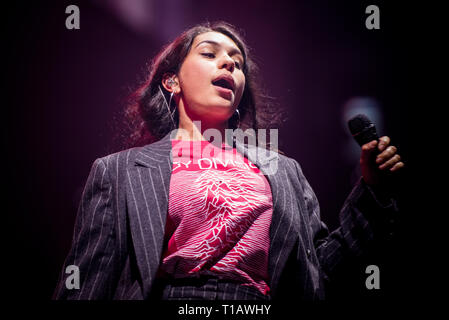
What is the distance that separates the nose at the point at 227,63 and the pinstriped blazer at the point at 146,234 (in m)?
0.50

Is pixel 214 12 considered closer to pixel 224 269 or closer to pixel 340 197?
pixel 340 197

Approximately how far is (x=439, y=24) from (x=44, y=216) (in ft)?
7.94

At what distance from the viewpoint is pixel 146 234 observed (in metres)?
1.19

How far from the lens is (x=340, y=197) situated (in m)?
2.05

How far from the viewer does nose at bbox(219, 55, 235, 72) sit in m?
1.58

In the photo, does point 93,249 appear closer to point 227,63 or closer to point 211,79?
point 211,79

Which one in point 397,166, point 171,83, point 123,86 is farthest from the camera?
point 123,86

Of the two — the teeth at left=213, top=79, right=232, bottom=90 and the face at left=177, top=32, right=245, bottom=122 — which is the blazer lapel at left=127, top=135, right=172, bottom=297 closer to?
the face at left=177, top=32, right=245, bottom=122

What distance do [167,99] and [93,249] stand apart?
35.9 inches

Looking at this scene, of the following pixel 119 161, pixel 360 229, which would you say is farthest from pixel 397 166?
pixel 119 161

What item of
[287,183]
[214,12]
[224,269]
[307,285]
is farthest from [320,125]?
[224,269]

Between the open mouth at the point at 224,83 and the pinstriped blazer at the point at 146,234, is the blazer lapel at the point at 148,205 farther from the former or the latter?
the open mouth at the point at 224,83

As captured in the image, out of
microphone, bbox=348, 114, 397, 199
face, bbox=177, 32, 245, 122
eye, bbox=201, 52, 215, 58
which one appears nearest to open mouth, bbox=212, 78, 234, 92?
face, bbox=177, 32, 245, 122

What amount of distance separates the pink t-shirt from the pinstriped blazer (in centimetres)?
4
